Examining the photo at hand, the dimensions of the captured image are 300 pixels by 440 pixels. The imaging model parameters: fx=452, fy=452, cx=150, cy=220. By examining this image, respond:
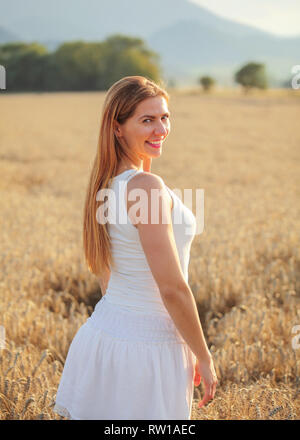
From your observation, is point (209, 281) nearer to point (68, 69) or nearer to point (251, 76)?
point (68, 69)

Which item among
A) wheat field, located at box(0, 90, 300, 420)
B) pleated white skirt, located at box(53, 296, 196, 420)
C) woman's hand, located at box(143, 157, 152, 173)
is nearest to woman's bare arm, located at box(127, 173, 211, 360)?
pleated white skirt, located at box(53, 296, 196, 420)

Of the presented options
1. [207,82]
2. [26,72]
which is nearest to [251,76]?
[207,82]

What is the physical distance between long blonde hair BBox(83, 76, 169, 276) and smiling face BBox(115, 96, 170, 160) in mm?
19

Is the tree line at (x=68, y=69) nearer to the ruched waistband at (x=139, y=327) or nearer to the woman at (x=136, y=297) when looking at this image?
the woman at (x=136, y=297)

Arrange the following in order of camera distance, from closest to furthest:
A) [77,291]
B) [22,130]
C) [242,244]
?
[77,291] < [242,244] < [22,130]

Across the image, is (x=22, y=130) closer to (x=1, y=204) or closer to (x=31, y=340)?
(x=1, y=204)

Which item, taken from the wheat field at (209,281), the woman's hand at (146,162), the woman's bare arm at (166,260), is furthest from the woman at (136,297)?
the wheat field at (209,281)

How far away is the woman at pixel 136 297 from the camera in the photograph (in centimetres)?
150

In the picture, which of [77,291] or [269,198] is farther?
[269,198]
